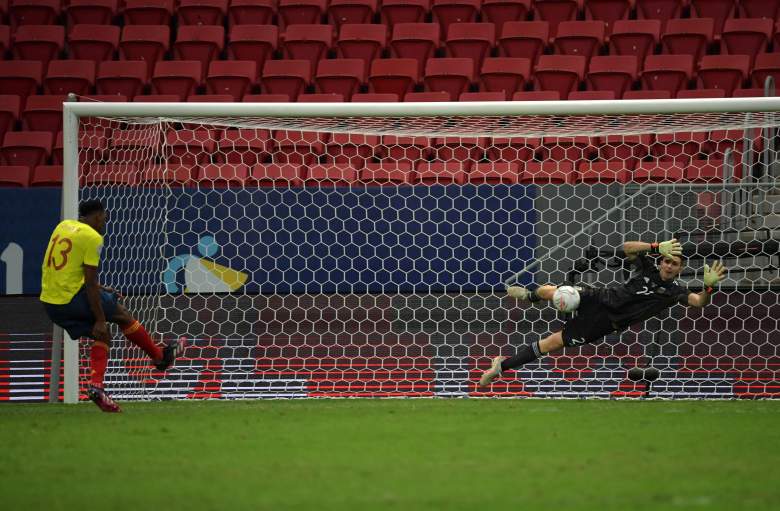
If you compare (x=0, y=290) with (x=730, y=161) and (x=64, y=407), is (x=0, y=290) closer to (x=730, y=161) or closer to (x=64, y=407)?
(x=64, y=407)

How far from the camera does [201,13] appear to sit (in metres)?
14.9

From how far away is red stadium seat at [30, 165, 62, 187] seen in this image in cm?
1189

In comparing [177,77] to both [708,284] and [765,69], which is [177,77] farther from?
[708,284]

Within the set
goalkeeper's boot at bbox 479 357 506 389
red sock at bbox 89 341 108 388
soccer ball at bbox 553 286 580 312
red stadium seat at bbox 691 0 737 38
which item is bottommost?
goalkeeper's boot at bbox 479 357 506 389

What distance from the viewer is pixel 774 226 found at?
33.4ft

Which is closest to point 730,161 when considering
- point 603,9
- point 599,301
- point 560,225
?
point 560,225

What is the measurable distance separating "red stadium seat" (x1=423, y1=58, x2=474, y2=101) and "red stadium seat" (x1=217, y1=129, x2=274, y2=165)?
96.0 inches

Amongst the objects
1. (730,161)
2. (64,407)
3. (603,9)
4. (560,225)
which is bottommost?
(64,407)

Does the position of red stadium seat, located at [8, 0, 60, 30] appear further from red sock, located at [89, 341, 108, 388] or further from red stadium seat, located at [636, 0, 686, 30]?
red sock, located at [89, 341, 108, 388]

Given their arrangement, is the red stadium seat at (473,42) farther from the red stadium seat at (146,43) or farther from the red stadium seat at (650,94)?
the red stadium seat at (146,43)

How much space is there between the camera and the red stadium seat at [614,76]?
12.9 m

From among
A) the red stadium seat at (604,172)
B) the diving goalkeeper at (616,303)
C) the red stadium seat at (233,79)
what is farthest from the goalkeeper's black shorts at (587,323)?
the red stadium seat at (233,79)

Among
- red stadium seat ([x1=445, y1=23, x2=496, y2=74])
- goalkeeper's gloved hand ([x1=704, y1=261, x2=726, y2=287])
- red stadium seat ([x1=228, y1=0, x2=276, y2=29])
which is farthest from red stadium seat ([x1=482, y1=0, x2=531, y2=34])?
goalkeeper's gloved hand ([x1=704, y1=261, x2=726, y2=287])

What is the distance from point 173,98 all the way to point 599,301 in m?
6.74
